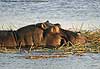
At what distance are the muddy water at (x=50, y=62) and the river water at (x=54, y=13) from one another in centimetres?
365

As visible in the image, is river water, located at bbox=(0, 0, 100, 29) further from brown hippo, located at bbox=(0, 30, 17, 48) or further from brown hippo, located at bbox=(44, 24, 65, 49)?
brown hippo, located at bbox=(0, 30, 17, 48)

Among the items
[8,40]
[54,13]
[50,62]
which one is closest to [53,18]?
[54,13]

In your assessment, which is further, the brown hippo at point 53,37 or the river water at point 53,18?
the brown hippo at point 53,37

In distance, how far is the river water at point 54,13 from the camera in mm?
20359

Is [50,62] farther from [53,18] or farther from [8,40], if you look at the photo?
[53,18]

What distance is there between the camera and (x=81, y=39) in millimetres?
15625

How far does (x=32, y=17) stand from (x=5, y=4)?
623 centimetres

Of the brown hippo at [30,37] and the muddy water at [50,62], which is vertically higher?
the brown hippo at [30,37]

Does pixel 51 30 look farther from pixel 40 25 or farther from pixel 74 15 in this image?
pixel 74 15

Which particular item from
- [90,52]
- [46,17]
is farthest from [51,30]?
[46,17]

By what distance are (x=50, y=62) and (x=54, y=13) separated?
958 cm

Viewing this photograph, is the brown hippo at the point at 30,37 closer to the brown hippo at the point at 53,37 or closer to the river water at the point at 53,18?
the brown hippo at the point at 53,37

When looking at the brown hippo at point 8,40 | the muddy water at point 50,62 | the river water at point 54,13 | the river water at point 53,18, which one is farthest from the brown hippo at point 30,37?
the river water at point 54,13

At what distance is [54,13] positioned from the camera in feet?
77.5
